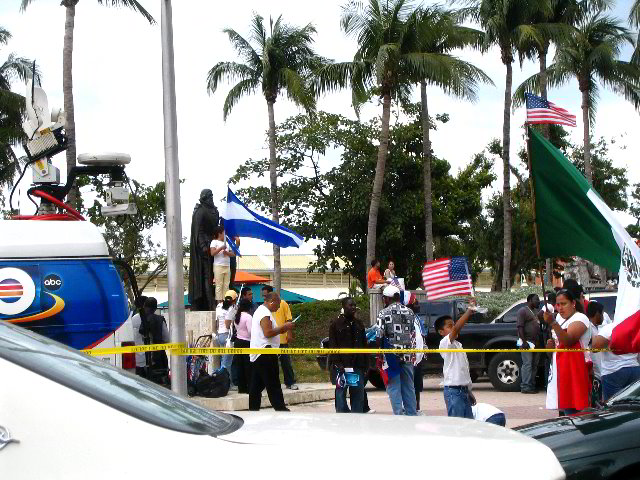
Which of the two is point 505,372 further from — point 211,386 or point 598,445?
point 598,445

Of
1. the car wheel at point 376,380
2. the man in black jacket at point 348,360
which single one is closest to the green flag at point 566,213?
the man in black jacket at point 348,360

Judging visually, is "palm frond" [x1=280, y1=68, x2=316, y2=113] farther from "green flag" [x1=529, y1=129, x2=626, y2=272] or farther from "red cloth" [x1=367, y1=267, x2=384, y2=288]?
"green flag" [x1=529, y1=129, x2=626, y2=272]

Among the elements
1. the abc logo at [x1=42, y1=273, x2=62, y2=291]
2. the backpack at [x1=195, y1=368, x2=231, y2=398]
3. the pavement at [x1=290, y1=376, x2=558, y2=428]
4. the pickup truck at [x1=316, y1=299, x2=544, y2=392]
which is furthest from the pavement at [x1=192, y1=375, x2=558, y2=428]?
the abc logo at [x1=42, y1=273, x2=62, y2=291]

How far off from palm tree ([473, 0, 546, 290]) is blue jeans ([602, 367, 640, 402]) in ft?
84.9

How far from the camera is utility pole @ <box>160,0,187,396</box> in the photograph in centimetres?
1074

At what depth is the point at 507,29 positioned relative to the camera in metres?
35.4

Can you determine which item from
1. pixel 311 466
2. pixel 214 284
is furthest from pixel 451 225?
pixel 311 466

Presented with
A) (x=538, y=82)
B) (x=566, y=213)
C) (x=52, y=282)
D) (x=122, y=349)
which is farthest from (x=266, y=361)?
(x=538, y=82)

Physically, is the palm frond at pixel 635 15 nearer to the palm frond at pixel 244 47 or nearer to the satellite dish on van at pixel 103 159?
the palm frond at pixel 244 47

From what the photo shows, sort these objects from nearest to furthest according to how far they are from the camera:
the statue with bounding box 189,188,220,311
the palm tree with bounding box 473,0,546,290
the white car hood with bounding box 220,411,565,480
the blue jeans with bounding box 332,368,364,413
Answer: the white car hood with bounding box 220,411,565,480 → the blue jeans with bounding box 332,368,364,413 → the statue with bounding box 189,188,220,311 → the palm tree with bounding box 473,0,546,290

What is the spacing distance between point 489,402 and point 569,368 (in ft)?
21.6

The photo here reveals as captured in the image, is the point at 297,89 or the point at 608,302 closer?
the point at 608,302

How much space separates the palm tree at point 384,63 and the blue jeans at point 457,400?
69.0 feet

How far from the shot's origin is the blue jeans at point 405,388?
11.9m
